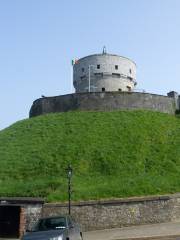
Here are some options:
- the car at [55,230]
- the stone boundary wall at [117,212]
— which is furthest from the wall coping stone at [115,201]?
the car at [55,230]

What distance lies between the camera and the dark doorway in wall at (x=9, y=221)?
2595 centimetres

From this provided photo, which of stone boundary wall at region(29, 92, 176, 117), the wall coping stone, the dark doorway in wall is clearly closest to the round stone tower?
stone boundary wall at region(29, 92, 176, 117)

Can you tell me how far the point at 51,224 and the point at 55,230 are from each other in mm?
869

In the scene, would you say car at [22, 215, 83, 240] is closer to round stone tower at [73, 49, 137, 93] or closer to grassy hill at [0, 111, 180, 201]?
grassy hill at [0, 111, 180, 201]

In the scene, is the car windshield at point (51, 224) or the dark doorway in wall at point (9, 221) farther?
the dark doorway in wall at point (9, 221)

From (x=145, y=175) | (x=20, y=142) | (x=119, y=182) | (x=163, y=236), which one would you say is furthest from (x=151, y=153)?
(x=163, y=236)

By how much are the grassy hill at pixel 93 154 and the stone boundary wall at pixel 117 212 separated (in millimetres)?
909

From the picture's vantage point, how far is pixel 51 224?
1568 centimetres

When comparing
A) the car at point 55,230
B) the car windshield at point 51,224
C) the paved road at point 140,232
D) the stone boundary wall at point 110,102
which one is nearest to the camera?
the car at point 55,230

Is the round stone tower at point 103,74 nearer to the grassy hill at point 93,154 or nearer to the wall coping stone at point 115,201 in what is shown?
the grassy hill at point 93,154

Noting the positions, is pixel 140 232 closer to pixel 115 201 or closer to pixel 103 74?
pixel 115 201

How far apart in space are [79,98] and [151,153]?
12.3 metres

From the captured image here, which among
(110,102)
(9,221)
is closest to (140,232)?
(9,221)

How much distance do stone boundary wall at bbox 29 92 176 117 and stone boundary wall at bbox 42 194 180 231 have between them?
718 inches
